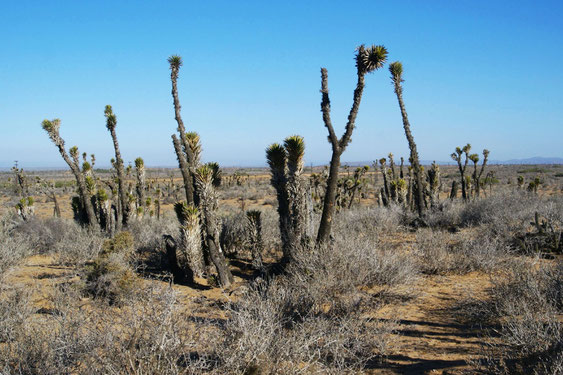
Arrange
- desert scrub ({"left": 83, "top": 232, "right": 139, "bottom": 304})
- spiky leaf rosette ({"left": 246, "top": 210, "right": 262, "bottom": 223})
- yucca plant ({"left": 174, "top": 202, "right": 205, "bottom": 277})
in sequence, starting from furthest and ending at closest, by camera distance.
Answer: spiky leaf rosette ({"left": 246, "top": 210, "right": 262, "bottom": 223})
yucca plant ({"left": 174, "top": 202, "right": 205, "bottom": 277})
desert scrub ({"left": 83, "top": 232, "right": 139, "bottom": 304})

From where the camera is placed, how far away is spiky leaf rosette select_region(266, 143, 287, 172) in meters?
8.84

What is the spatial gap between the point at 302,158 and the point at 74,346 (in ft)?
19.9

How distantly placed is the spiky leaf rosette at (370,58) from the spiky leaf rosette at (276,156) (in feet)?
7.97

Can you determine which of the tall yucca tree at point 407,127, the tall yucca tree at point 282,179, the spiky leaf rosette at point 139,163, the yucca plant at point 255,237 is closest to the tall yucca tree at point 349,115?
the tall yucca tree at point 282,179

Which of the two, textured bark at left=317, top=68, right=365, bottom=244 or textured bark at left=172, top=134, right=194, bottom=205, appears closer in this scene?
textured bark at left=317, top=68, right=365, bottom=244

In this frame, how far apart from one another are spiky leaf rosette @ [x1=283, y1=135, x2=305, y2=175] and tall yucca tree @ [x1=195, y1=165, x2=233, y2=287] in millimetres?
1822

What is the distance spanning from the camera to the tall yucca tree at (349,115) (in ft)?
26.5

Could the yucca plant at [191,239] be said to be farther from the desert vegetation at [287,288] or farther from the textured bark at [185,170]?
the textured bark at [185,170]

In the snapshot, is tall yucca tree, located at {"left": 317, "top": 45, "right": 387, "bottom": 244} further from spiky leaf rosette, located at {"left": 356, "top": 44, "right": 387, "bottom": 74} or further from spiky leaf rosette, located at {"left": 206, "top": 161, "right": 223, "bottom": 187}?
spiky leaf rosette, located at {"left": 206, "top": 161, "right": 223, "bottom": 187}

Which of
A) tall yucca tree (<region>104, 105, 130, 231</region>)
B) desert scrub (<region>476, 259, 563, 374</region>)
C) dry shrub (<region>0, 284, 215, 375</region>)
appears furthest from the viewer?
tall yucca tree (<region>104, 105, 130, 231</region>)

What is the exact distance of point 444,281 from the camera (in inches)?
312

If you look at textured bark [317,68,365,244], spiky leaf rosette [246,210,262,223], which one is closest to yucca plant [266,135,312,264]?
textured bark [317,68,365,244]

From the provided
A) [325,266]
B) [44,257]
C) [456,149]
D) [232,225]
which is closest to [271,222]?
[232,225]

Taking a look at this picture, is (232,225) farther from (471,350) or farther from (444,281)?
(471,350)
